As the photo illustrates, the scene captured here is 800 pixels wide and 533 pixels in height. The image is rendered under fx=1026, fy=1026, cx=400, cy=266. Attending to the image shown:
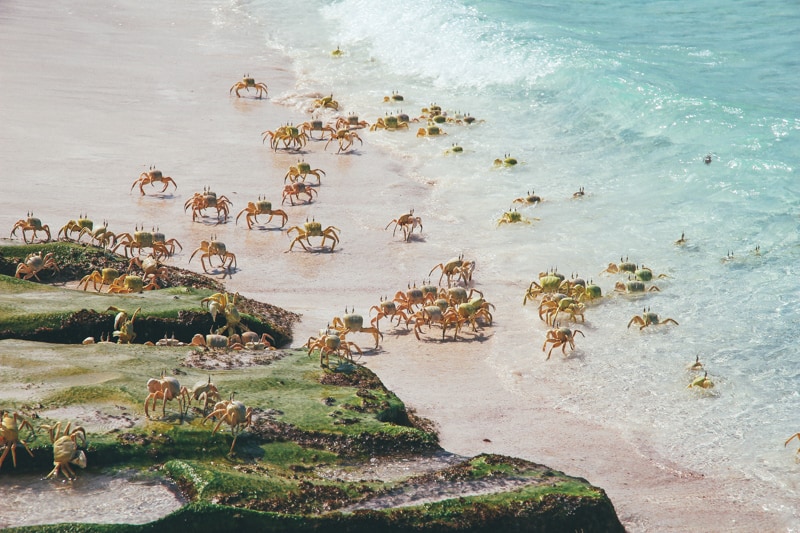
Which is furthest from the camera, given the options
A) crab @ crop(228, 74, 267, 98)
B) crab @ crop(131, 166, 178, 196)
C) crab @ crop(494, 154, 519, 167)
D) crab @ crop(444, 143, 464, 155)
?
crab @ crop(228, 74, 267, 98)

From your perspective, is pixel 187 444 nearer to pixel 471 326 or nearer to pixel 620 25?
pixel 471 326

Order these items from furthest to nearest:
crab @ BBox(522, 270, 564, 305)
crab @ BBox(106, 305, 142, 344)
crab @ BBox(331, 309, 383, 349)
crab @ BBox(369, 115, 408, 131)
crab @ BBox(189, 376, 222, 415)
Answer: crab @ BBox(369, 115, 408, 131) → crab @ BBox(522, 270, 564, 305) → crab @ BBox(331, 309, 383, 349) → crab @ BBox(106, 305, 142, 344) → crab @ BBox(189, 376, 222, 415)

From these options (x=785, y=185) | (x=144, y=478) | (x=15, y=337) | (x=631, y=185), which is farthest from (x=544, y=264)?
(x=144, y=478)

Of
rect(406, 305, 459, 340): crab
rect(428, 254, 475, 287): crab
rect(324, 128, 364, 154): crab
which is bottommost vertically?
rect(406, 305, 459, 340): crab

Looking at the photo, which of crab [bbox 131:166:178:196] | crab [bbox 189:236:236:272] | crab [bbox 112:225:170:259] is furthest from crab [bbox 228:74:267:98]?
crab [bbox 189:236:236:272]

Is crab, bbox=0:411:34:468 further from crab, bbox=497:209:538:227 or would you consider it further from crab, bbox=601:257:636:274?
crab, bbox=497:209:538:227

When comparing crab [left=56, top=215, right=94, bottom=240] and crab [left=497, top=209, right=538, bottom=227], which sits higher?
crab [left=497, top=209, right=538, bottom=227]

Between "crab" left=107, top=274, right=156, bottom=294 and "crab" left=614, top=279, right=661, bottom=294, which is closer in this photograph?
"crab" left=107, top=274, right=156, bottom=294
